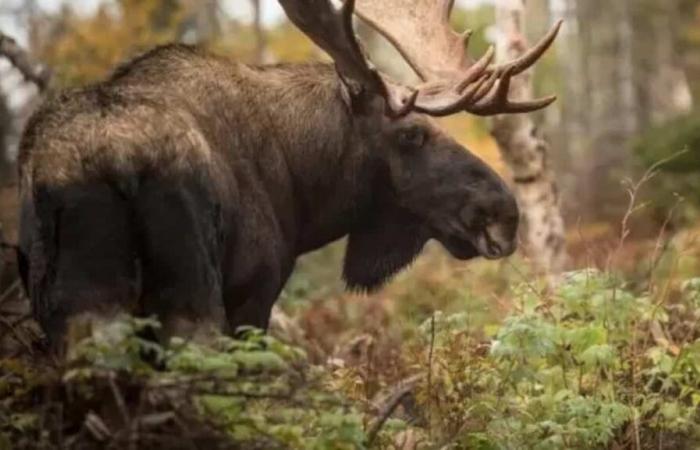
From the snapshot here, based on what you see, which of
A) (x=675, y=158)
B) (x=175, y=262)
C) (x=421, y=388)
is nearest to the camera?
(x=175, y=262)

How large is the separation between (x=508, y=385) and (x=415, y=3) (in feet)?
8.47

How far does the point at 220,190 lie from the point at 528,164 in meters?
5.37

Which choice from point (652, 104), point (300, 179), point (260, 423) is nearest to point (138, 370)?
point (260, 423)

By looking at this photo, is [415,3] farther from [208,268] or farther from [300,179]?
[208,268]

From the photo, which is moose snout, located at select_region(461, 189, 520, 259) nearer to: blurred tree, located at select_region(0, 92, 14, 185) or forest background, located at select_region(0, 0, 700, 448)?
forest background, located at select_region(0, 0, 700, 448)

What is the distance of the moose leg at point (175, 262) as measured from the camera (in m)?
7.48

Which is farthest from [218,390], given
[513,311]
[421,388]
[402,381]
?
[513,311]

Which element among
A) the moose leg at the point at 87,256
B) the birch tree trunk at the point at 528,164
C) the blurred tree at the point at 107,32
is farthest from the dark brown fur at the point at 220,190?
the blurred tree at the point at 107,32

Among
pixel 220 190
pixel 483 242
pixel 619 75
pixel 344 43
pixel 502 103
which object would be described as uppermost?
pixel 344 43

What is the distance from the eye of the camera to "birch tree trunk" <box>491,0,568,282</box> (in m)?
12.8

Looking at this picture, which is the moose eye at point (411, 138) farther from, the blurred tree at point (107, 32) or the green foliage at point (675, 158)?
the blurred tree at point (107, 32)

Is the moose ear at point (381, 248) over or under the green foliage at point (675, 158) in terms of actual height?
over

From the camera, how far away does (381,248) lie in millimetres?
9750

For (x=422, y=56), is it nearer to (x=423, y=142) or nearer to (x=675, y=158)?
(x=423, y=142)
